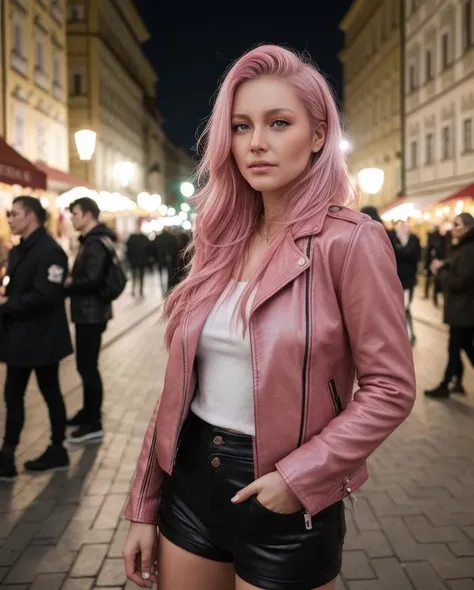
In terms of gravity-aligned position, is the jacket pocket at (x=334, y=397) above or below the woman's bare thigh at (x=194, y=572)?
above

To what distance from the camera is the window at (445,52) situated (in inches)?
1100

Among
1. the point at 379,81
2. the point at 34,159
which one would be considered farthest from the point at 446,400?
the point at 379,81

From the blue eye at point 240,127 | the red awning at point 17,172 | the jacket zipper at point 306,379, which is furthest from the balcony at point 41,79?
the jacket zipper at point 306,379

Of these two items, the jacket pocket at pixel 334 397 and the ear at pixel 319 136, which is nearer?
the jacket pocket at pixel 334 397

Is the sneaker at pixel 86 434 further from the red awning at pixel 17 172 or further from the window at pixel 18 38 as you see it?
the window at pixel 18 38

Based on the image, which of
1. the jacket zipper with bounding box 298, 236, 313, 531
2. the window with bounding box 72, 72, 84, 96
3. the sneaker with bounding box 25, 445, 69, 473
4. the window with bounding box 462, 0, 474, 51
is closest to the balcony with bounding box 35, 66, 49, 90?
the window with bounding box 72, 72, 84, 96

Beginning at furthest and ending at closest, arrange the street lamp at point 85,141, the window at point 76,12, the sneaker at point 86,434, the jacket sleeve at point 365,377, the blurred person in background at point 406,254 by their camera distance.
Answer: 1. the window at point 76,12
2. the street lamp at point 85,141
3. the blurred person in background at point 406,254
4. the sneaker at point 86,434
5. the jacket sleeve at point 365,377

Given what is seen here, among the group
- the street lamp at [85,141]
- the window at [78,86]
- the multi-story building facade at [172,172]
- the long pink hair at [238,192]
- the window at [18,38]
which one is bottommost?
the long pink hair at [238,192]

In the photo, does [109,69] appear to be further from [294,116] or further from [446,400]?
[294,116]

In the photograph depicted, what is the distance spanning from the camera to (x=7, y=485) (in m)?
5.32

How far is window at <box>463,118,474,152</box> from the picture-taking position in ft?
84.5

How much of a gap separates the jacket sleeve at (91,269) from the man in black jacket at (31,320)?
0.71 metres

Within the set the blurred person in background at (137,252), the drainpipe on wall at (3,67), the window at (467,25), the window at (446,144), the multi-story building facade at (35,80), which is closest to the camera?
the blurred person in background at (137,252)

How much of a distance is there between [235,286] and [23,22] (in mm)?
27537
